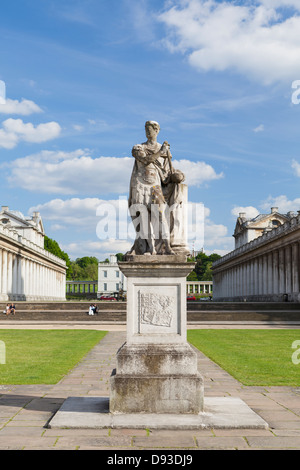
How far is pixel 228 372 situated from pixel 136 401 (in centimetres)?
568

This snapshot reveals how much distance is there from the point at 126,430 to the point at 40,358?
917cm

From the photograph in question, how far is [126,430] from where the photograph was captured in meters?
6.96

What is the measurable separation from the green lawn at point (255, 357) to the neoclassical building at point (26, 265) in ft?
161

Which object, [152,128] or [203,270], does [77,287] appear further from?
[152,128]

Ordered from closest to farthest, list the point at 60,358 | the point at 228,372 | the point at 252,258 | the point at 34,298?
the point at 228,372
the point at 60,358
the point at 252,258
the point at 34,298

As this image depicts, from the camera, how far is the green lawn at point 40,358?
12.0 m

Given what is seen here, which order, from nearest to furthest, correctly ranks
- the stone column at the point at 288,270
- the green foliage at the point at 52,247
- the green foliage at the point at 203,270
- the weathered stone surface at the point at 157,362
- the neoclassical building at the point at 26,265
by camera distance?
the weathered stone surface at the point at 157,362 → the stone column at the point at 288,270 → the neoclassical building at the point at 26,265 → the green foliage at the point at 52,247 → the green foliage at the point at 203,270

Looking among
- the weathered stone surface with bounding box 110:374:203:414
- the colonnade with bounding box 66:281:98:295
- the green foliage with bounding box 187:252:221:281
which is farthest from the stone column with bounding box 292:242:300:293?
the green foliage with bounding box 187:252:221:281

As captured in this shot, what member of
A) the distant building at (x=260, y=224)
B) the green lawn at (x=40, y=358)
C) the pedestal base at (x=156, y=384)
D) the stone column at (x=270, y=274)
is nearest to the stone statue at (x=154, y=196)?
the pedestal base at (x=156, y=384)

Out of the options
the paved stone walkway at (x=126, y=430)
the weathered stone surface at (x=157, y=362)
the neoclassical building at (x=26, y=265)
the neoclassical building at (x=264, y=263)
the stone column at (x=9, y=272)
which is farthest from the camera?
the stone column at (x=9, y=272)

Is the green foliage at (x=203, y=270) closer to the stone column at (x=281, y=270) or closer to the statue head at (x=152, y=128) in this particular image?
the stone column at (x=281, y=270)

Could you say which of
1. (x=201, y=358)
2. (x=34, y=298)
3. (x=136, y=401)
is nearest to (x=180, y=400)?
(x=136, y=401)
